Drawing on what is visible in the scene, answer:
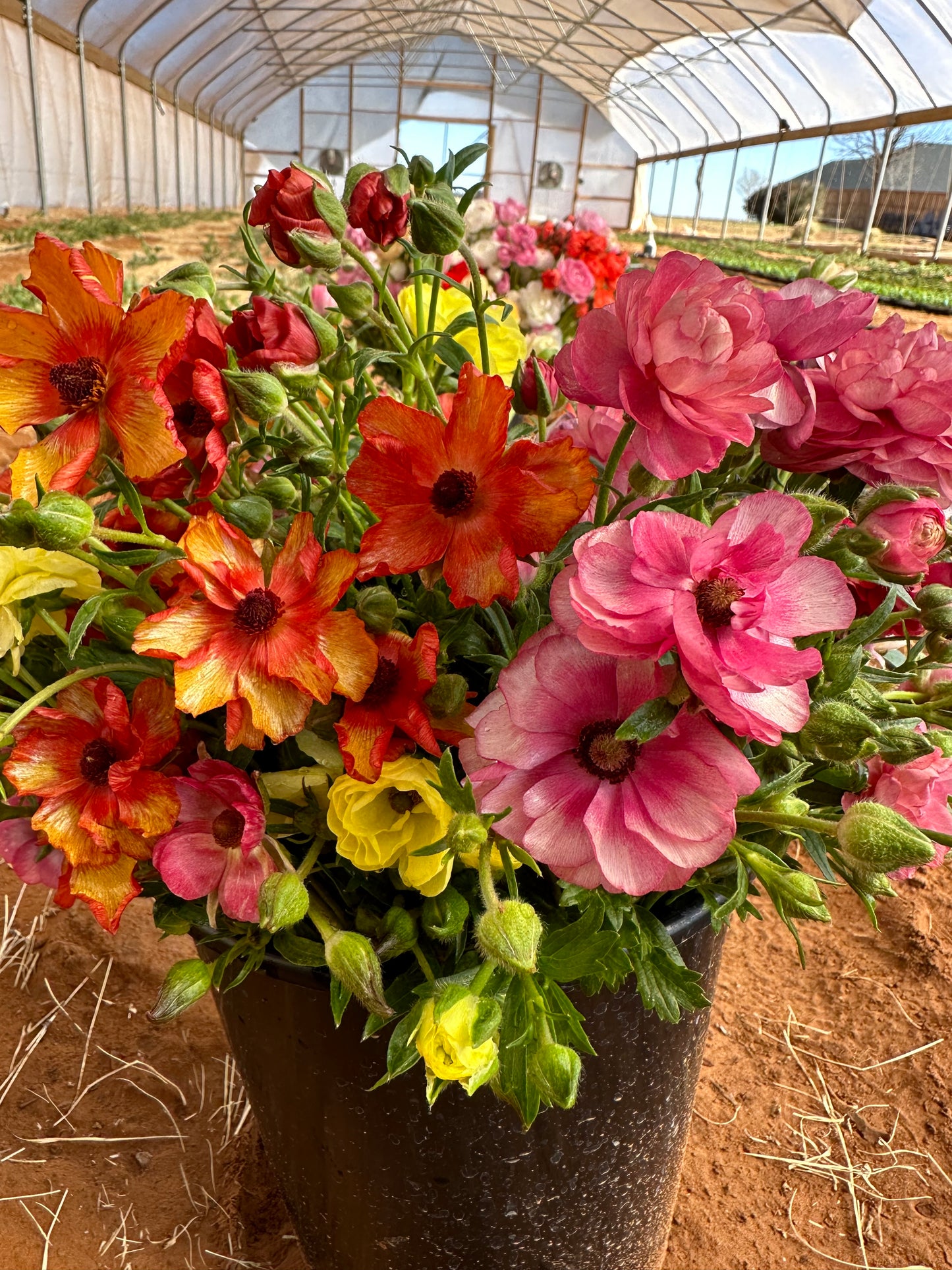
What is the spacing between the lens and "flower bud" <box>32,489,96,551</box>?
425 mm

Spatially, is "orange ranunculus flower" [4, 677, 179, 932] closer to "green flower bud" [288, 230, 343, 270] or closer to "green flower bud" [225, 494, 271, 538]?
"green flower bud" [225, 494, 271, 538]

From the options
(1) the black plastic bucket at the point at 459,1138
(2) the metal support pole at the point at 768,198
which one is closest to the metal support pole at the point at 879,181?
(2) the metal support pole at the point at 768,198

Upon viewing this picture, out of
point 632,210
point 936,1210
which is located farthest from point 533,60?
point 936,1210

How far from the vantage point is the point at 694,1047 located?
0.78 metres

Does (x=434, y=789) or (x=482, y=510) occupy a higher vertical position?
(x=482, y=510)

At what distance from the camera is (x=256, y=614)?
439 mm

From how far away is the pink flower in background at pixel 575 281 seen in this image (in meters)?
1.75

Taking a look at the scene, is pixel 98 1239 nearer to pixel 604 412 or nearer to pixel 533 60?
pixel 604 412

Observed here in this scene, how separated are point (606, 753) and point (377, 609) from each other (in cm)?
12

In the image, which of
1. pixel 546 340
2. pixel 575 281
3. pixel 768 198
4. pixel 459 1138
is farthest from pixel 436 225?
pixel 768 198

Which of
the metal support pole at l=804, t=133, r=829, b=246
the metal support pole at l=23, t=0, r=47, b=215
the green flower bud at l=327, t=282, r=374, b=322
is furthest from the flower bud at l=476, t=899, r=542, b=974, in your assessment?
the metal support pole at l=804, t=133, r=829, b=246

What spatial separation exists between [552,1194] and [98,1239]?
59 centimetres

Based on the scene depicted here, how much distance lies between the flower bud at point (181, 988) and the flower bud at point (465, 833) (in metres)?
0.18

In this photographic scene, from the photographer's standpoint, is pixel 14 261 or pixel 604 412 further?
pixel 14 261
